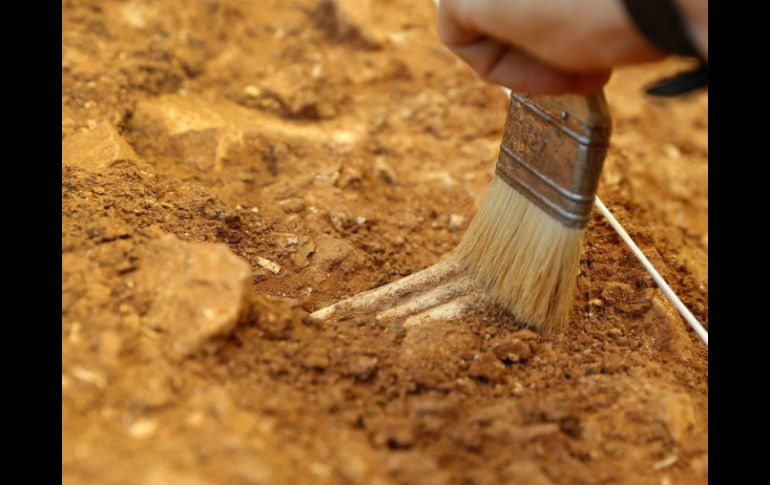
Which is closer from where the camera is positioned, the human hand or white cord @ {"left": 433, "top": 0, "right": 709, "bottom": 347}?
the human hand

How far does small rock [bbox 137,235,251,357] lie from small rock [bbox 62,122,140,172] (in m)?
0.61

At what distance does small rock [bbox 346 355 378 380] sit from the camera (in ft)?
4.52

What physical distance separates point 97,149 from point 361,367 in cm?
106

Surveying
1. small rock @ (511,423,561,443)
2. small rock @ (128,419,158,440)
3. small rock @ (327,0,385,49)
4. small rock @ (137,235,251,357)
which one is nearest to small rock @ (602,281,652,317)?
small rock @ (511,423,561,443)

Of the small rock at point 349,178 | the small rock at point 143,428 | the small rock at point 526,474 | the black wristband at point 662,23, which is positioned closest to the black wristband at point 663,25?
the black wristband at point 662,23

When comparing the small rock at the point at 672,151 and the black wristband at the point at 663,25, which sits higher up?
the black wristband at the point at 663,25

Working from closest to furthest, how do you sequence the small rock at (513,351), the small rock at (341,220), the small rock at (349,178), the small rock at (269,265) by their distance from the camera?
the small rock at (513,351) < the small rock at (269,265) < the small rock at (341,220) < the small rock at (349,178)

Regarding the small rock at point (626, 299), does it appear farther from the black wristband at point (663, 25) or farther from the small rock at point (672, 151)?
the small rock at point (672, 151)

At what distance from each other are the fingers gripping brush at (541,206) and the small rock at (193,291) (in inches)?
24.7

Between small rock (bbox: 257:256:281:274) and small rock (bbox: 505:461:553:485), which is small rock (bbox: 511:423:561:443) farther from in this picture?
small rock (bbox: 257:256:281:274)

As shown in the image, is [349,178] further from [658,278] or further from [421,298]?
[658,278]

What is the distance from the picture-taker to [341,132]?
2.59 meters

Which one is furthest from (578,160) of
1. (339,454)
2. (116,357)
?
(116,357)

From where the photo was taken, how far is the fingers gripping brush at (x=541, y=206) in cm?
147
